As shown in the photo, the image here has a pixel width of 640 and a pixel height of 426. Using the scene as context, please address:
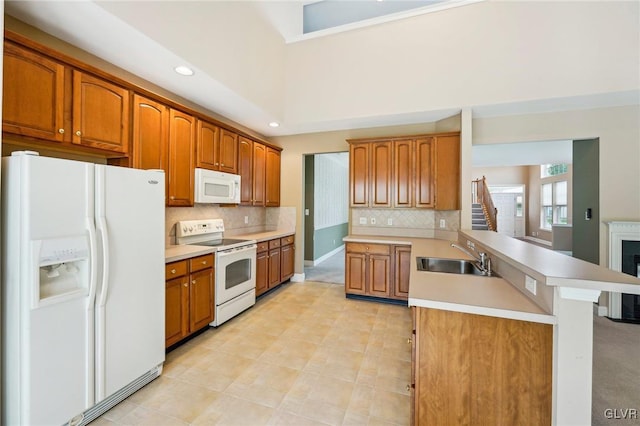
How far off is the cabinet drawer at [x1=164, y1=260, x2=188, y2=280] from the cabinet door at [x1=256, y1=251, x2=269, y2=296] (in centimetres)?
126

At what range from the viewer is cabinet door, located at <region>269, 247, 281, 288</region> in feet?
13.3

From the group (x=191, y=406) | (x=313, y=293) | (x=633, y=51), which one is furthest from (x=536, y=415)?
(x=633, y=51)

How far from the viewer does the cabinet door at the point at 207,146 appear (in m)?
3.14

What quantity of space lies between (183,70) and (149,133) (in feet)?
2.27

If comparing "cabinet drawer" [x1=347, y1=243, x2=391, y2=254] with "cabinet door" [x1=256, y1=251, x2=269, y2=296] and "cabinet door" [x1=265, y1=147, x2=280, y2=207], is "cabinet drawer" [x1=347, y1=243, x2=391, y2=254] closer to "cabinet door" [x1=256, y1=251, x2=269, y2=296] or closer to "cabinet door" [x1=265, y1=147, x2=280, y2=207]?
"cabinet door" [x1=256, y1=251, x2=269, y2=296]

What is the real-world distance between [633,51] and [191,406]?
5293mm

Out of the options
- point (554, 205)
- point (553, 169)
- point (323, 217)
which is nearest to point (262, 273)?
point (323, 217)

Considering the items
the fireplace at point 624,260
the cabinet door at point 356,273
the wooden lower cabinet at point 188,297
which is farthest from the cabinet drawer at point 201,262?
the fireplace at point 624,260

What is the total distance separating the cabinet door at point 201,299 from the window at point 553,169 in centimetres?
1040

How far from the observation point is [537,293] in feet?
4.52

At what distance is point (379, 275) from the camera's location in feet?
12.4

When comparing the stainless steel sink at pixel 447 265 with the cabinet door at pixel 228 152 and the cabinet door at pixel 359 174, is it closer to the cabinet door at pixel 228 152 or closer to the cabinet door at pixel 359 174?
the cabinet door at pixel 359 174

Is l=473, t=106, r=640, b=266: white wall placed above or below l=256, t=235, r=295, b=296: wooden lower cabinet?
above

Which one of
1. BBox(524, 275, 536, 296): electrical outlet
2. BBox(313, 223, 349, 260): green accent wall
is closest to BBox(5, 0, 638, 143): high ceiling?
BBox(524, 275, 536, 296): electrical outlet
